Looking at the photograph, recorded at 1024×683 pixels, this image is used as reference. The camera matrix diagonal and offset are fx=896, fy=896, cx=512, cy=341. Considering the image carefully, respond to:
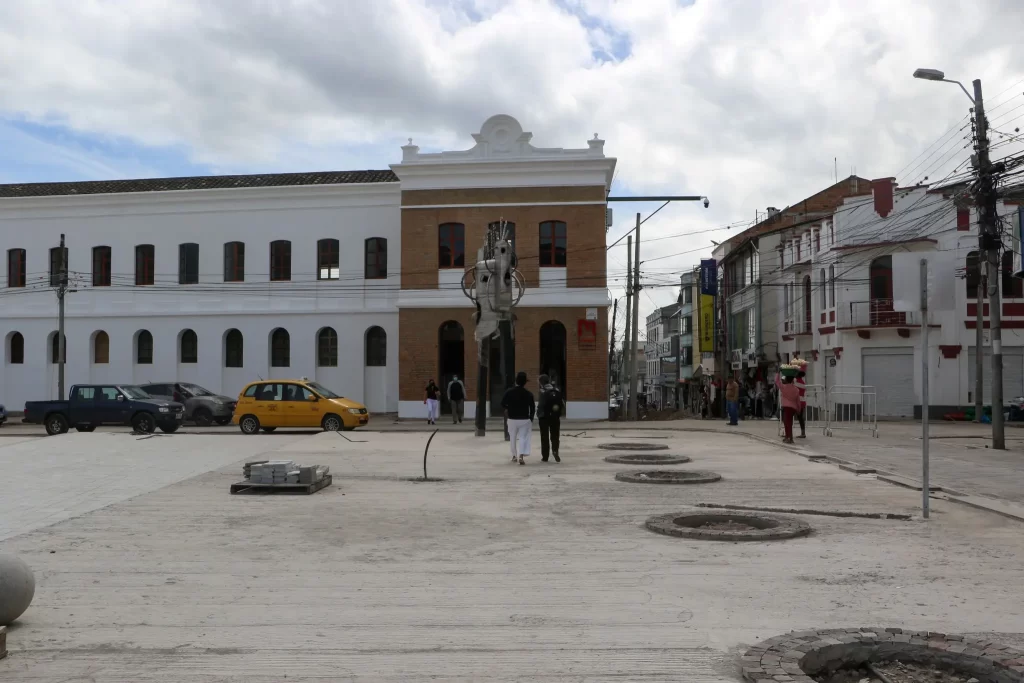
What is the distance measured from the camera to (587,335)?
1385 inches

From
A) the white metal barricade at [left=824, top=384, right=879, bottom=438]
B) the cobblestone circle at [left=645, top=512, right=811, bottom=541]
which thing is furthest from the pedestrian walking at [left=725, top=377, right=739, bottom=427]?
the cobblestone circle at [left=645, top=512, right=811, bottom=541]

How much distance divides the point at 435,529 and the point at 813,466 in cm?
877

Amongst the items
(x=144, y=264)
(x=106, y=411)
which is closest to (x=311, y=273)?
(x=144, y=264)

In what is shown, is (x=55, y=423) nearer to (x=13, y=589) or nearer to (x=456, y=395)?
(x=456, y=395)

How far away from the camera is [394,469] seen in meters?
15.6

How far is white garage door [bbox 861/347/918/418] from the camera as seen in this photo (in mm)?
37156

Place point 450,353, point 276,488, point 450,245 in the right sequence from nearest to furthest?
point 276,488 < point 450,245 < point 450,353

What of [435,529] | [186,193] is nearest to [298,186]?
[186,193]

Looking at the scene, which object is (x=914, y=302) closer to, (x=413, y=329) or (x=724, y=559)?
(x=724, y=559)

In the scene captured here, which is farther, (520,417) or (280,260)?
(280,260)

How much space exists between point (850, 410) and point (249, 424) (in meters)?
20.1

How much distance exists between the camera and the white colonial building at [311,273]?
35656mm

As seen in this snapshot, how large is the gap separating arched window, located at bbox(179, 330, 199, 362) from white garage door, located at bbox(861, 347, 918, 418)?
2929 cm

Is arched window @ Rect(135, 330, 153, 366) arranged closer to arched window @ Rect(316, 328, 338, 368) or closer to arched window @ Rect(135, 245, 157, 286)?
arched window @ Rect(135, 245, 157, 286)
